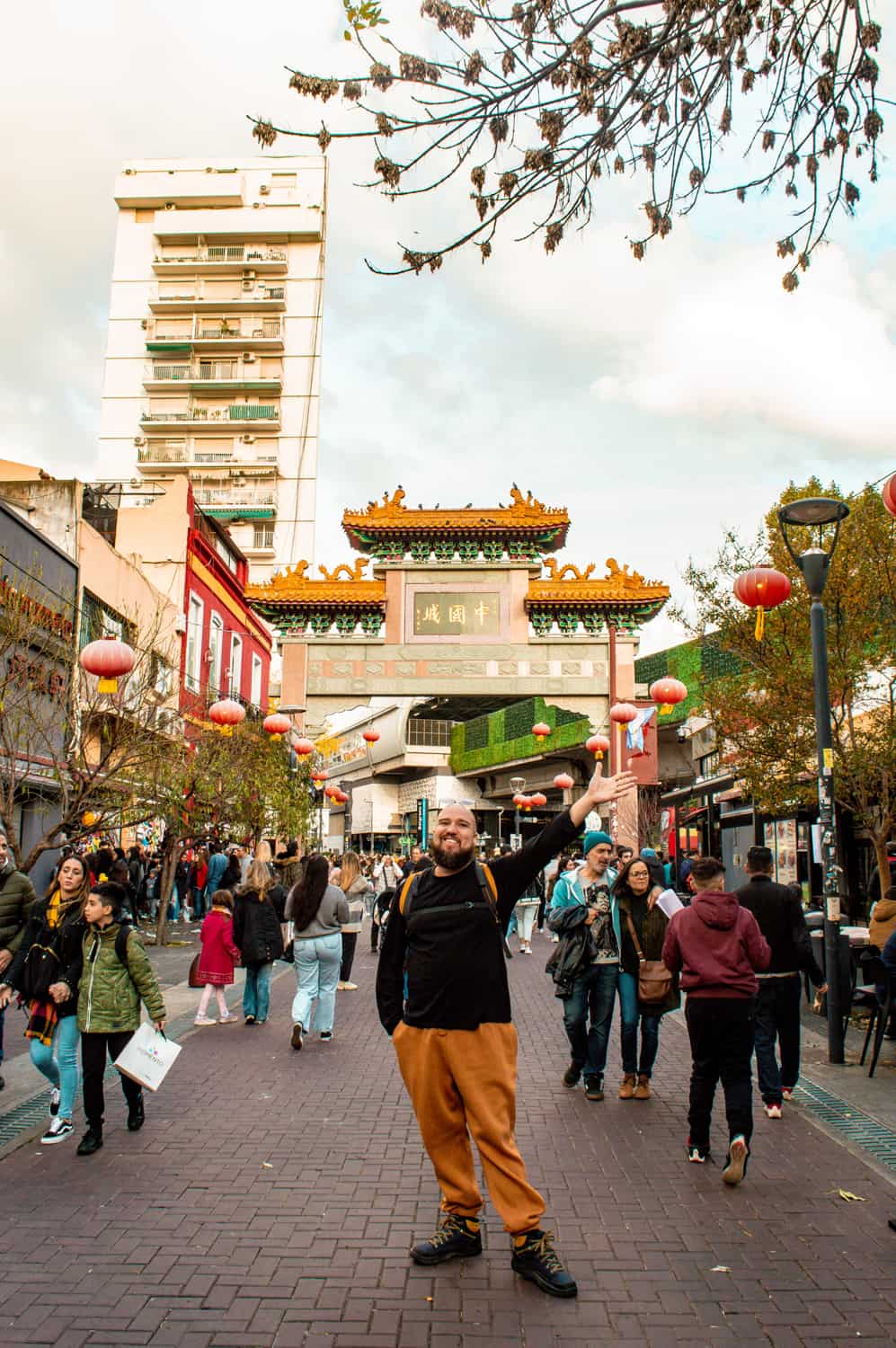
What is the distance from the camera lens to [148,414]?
56344 millimetres

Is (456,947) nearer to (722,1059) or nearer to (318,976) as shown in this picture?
(722,1059)

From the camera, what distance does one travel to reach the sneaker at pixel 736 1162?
18.7 ft

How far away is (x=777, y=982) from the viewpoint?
288 inches

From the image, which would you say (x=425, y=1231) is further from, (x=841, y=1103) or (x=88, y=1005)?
(x=841, y=1103)

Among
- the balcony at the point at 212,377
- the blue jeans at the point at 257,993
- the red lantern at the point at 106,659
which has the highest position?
the balcony at the point at 212,377

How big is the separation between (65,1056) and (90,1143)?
0.55 m

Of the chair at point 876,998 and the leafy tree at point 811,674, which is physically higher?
the leafy tree at point 811,674

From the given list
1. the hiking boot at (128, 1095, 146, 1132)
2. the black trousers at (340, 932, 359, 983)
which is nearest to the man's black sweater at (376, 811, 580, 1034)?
the hiking boot at (128, 1095, 146, 1132)

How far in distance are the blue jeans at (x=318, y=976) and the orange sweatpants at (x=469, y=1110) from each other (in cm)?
505

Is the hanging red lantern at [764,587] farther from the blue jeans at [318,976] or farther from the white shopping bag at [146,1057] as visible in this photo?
the white shopping bag at [146,1057]

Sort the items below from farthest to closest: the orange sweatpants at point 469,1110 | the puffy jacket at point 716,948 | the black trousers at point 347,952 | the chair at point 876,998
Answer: the black trousers at point 347,952 < the chair at point 876,998 < the puffy jacket at point 716,948 < the orange sweatpants at point 469,1110

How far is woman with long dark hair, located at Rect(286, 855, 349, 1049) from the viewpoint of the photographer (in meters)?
9.65

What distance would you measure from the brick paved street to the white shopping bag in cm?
43

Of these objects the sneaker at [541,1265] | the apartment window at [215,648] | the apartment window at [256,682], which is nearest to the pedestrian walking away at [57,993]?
the sneaker at [541,1265]
